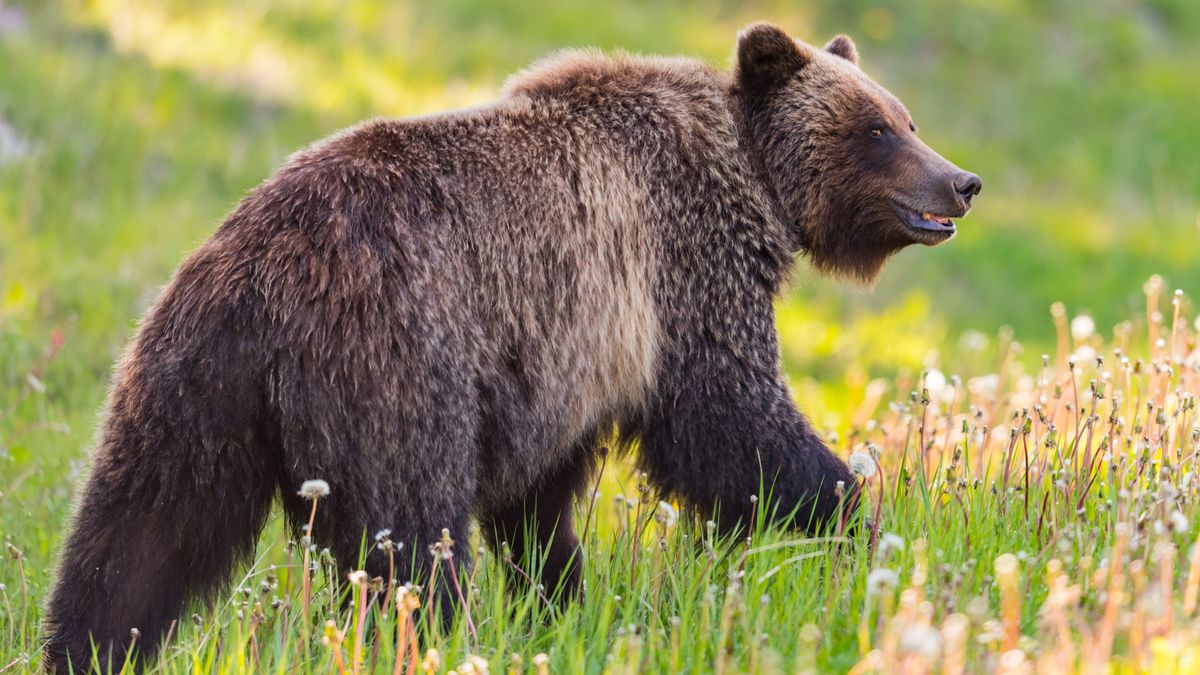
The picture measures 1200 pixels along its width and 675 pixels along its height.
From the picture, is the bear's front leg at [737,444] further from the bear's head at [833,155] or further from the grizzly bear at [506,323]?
the bear's head at [833,155]

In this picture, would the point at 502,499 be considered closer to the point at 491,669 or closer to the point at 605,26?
the point at 491,669

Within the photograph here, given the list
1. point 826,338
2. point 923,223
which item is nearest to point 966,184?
point 923,223

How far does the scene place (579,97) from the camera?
505 centimetres

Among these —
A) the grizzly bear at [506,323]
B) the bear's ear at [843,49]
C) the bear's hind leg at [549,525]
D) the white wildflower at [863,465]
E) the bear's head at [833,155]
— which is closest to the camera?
the grizzly bear at [506,323]

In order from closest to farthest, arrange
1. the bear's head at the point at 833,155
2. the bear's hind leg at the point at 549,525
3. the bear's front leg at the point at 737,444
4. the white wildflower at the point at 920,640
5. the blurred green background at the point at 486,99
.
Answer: the white wildflower at the point at 920,640, the bear's front leg at the point at 737,444, the bear's hind leg at the point at 549,525, the bear's head at the point at 833,155, the blurred green background at the point at 486,99

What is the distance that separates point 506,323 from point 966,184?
6.03ft

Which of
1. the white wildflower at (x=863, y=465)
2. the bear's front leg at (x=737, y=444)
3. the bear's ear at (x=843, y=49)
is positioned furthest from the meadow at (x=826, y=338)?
the bear's ear at (x=843, y=49)

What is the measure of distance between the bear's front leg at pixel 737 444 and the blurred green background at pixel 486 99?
0.64 meters

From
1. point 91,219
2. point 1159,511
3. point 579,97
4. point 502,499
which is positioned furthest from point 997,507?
point 91,219

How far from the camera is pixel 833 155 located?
5410 mm

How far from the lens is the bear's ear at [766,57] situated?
5.36 meters

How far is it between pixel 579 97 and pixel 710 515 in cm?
151

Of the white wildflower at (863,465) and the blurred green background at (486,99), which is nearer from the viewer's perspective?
the white wildflower at (863,465)

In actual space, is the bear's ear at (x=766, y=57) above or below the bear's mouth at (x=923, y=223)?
above
